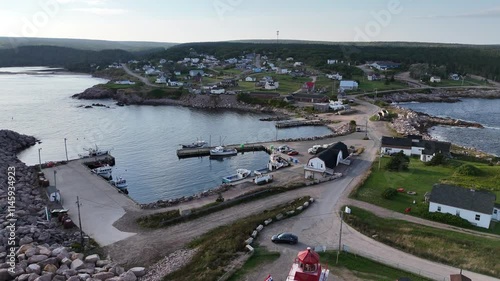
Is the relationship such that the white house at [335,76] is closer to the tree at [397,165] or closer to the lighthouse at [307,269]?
the tree at [397,165]

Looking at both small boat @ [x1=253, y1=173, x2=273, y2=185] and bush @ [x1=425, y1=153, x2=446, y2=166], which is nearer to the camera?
small boat @ [x1=253, y1=173, x2=273, y2=185]

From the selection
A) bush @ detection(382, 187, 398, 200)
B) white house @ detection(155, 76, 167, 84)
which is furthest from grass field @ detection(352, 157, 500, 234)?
white house @ detection(155, 76, 167, 84)

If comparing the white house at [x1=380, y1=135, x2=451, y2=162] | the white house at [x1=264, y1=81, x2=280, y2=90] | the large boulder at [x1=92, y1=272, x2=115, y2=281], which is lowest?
the large boulder at [x1=92, y1=272, x2=115, y2=281]

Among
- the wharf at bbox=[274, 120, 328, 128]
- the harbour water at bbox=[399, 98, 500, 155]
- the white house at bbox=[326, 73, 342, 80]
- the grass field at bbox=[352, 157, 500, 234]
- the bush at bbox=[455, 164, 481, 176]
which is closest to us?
the grass field at bbox=[352, 157, 500, 234]

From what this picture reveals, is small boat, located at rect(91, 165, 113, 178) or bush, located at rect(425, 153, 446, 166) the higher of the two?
bush, located at rect(425, 153, 446, 166)

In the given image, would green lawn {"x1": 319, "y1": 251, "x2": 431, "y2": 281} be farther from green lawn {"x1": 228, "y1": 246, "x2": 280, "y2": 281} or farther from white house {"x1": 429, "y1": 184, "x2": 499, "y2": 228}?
white house {"x1": 429, "y1": 184, "x2": 499, "y2": 228}

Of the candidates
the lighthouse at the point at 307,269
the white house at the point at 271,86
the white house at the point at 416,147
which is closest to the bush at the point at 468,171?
the white house at the point at 416,147

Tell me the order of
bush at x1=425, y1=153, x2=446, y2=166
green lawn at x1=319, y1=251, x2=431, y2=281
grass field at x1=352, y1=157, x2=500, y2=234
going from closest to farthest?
green lawn at x1=319, y1=251, x2=431, y2=281 → grass field at x1=352, y1=157, x2=500, y2=234 → bush at x1=425, y1=153, x2=446, y2=166
